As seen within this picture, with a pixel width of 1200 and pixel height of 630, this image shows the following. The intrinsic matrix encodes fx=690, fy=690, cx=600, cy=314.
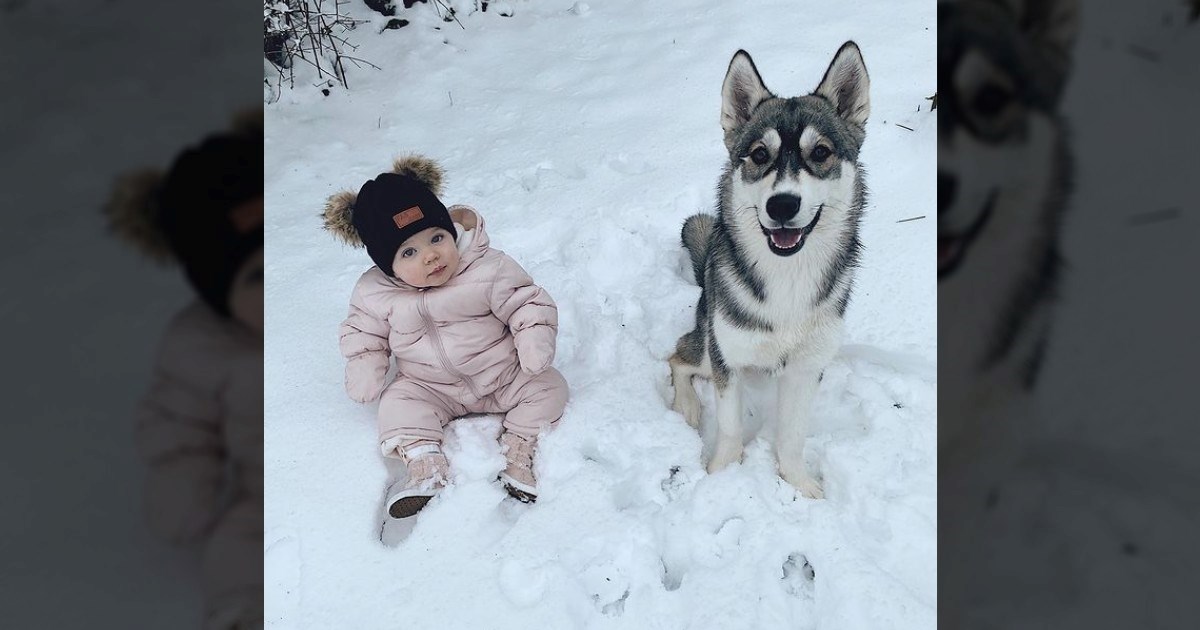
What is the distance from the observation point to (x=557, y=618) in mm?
1755

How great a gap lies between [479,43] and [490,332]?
2865mm

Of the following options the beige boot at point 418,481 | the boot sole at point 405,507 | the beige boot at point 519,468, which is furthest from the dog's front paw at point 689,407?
the boot sole at point 405,507

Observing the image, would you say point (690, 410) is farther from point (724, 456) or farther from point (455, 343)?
point (455, 343)

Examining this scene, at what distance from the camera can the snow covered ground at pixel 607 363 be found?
1.81 metres
